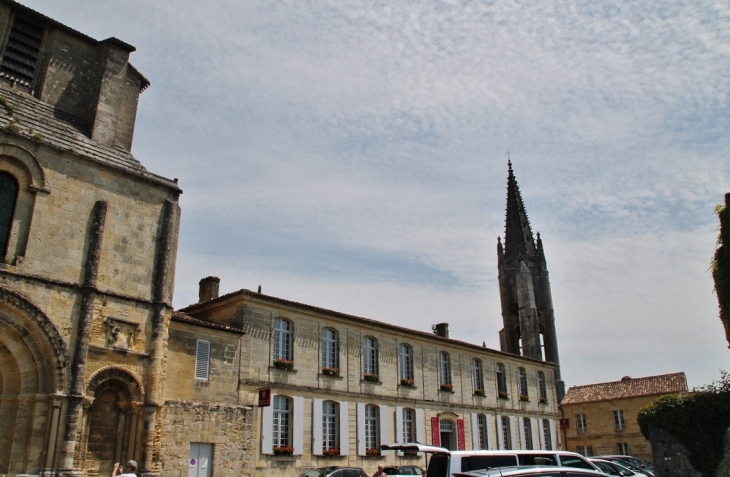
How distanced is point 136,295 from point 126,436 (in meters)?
3.41

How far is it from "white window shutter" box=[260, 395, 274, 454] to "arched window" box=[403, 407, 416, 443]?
6896 mm

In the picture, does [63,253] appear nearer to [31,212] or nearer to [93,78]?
[31,212]

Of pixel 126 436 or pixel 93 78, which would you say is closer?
pixel 126 436

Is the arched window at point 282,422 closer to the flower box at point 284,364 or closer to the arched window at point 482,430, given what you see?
the flower box at point 284,364

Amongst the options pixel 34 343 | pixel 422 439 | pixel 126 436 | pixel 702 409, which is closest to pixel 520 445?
pixel 422 439

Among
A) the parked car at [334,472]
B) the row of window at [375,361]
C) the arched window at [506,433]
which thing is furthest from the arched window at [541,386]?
the parked car at [334,472]

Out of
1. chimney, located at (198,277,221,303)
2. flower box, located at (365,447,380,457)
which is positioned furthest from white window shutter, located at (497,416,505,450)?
chimney, located at (198,277,221,303)

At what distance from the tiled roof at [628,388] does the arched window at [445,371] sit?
57.0 ft

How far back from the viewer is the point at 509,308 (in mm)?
47844

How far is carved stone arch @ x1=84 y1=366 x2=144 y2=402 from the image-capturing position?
13773 millimetres

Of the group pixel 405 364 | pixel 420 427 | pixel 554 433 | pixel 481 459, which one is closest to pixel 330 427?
pixel 420 427

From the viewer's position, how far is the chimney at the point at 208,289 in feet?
72.7

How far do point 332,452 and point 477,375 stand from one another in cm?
1052

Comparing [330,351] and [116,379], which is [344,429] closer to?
[330,351]
